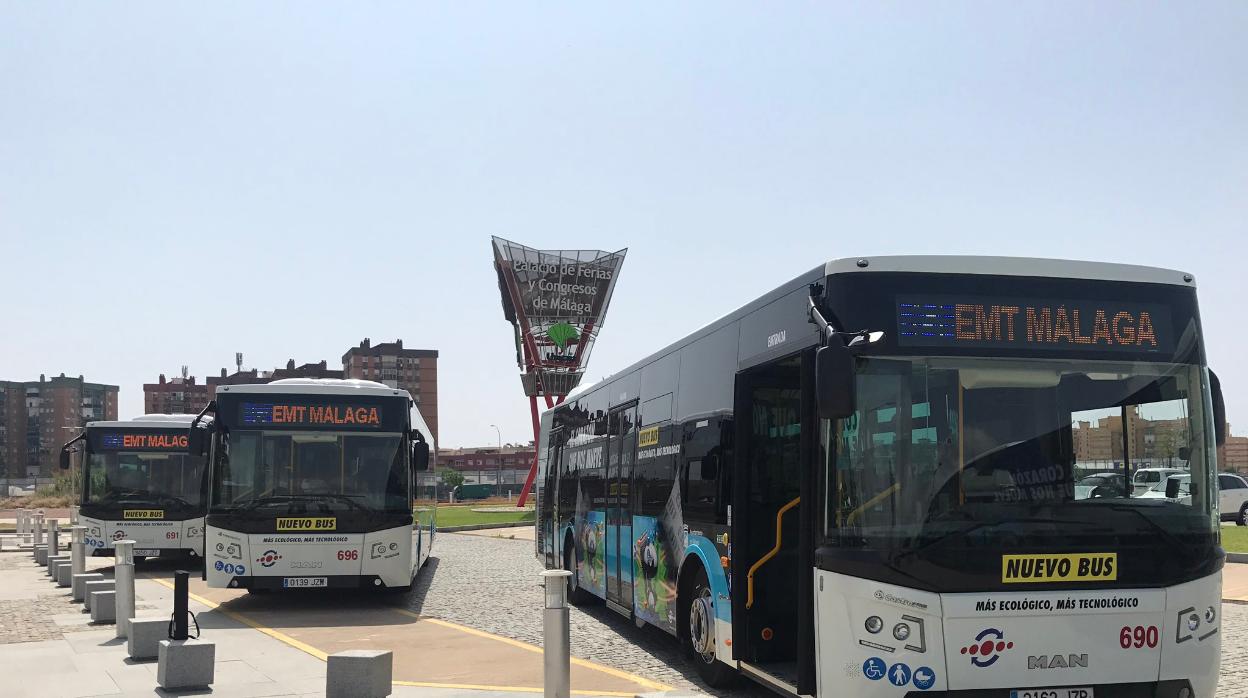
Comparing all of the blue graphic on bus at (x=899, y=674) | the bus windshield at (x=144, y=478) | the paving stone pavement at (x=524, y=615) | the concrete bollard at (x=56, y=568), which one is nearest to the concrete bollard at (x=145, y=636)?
the paving stone pavement at (x=524, y=615)

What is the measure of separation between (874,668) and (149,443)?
20.1m

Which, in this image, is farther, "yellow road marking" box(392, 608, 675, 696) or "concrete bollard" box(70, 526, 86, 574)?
"concrete bollard" box(70, 526, 86, 574)

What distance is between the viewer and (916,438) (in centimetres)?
649

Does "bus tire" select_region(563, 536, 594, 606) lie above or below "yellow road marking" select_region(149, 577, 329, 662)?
above

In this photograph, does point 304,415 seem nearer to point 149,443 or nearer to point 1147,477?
point 149,443

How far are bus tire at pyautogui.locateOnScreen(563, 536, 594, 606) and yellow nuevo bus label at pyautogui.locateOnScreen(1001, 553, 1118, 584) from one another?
9.12 meters

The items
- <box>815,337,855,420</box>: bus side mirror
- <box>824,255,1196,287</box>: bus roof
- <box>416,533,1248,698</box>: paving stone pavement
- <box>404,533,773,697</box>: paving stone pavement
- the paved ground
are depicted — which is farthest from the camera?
<box>404,533,773,697</box>: paving stone pavement

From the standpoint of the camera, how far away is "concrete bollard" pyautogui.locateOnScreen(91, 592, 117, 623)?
14039mm

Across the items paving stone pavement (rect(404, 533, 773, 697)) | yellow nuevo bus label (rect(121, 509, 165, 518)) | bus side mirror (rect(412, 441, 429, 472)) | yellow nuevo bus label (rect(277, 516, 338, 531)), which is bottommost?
paving stone pavement (rect(404, 533, 773, 697))

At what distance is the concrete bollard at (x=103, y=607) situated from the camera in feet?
46.1

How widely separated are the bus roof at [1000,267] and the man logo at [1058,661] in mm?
2250

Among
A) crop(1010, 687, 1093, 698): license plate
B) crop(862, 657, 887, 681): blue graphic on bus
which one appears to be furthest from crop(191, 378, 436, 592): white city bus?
crop(1010, 687, 1093, 698): license plate

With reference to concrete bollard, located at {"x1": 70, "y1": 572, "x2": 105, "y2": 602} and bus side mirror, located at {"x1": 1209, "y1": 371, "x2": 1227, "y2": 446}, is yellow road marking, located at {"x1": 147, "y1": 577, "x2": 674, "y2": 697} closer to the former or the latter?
concrete bollard, located at {"x1": 70, "y1": 572, "x2": 105, "y2": 602}

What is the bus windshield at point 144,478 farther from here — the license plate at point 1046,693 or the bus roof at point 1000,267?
the license plate at point 1046,693
